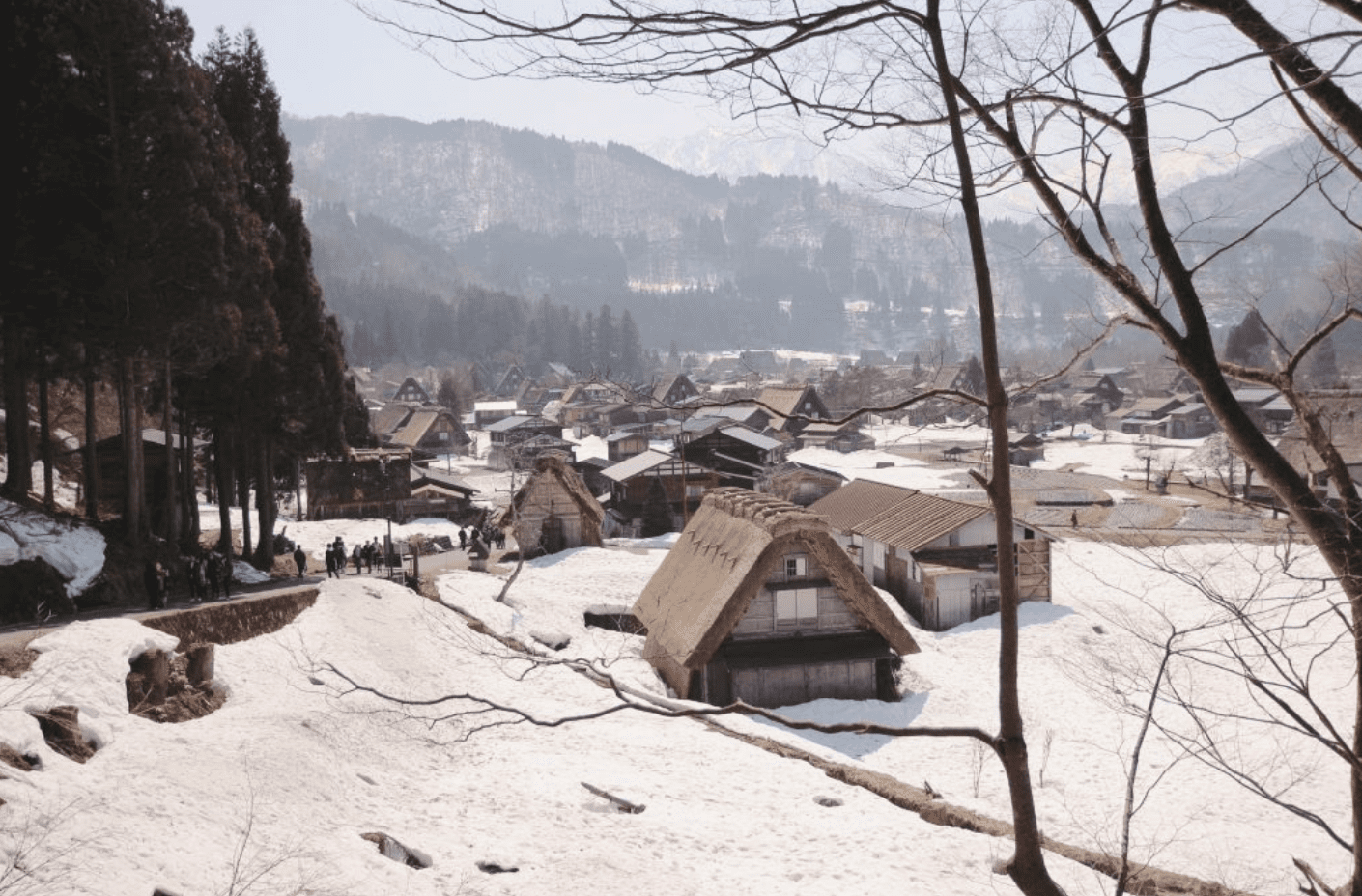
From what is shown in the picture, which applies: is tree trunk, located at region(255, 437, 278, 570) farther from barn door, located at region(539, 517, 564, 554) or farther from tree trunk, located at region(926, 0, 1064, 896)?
tree trunk, located at region(926, 0, 1064, 896)

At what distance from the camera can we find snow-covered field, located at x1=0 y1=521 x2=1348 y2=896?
808 centimetres

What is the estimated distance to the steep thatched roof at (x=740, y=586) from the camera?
17.5 meters

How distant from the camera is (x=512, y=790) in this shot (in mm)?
11555

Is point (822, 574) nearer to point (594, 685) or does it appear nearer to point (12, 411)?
point (594, 685)

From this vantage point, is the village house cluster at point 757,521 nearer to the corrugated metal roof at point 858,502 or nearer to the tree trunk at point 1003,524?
the corrugated metal roof at point 858,502

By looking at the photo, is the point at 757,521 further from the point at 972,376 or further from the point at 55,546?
the point at 972,376

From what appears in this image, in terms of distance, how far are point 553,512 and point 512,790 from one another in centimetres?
2051

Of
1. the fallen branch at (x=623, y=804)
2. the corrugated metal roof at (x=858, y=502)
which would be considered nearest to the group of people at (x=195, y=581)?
the fallen branch at (x=623, y=804)

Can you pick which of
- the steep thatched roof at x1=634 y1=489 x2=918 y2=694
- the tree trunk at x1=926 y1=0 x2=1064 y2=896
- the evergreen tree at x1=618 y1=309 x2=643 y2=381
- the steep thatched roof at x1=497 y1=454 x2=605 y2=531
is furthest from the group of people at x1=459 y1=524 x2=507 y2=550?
the evergreen tree at x1=618 y1=309 x2=643 y2=381

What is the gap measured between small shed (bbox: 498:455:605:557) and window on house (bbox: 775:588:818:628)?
14707mm

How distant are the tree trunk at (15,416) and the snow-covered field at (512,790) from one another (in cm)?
771

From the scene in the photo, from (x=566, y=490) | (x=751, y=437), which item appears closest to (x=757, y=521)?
(x=566, y=490)

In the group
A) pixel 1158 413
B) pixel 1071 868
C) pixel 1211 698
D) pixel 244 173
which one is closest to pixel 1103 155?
pixel 1071 868

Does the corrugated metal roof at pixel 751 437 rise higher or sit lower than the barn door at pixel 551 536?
higher
